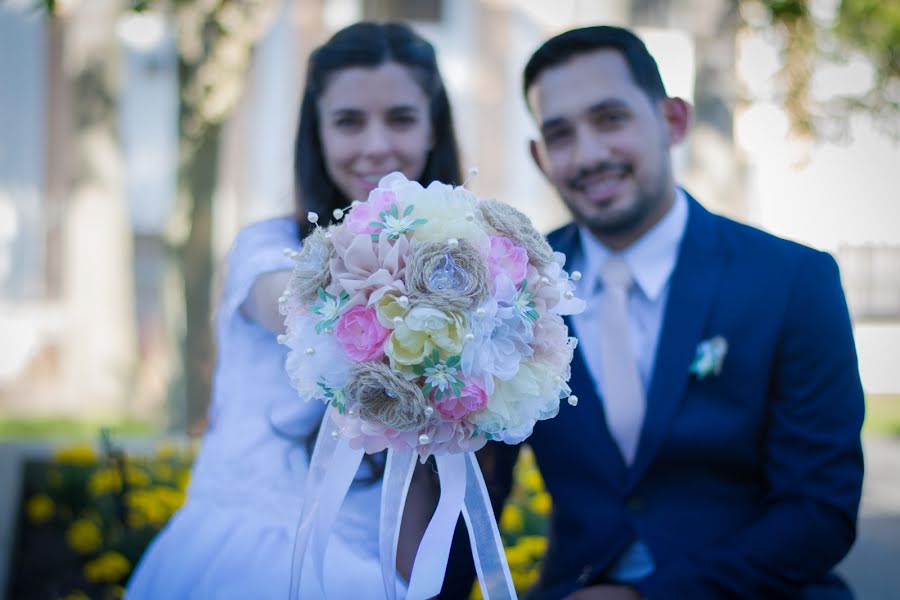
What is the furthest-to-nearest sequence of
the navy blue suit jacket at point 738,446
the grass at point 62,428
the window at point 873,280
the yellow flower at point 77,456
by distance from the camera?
the window at point 873,280 → the grass at point 62,428 → the yellow flower at point 77,456 → the navy blue suit jacket at point 738,446

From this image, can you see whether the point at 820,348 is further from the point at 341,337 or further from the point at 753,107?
the point at 753,107

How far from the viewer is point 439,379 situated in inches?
66.1

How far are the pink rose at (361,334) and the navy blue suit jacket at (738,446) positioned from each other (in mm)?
838

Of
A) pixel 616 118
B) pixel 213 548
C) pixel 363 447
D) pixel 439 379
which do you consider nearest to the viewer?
pixel 439 379

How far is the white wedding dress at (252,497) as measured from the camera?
220 centimetres

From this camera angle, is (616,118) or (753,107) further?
(753,107)

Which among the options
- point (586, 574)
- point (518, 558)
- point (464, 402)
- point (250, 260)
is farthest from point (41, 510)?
point (464, 402)

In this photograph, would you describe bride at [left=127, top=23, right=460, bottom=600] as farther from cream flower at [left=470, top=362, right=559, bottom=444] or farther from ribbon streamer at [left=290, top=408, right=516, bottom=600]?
cream flower at [left=470, top=362, right=559, bottom=444]

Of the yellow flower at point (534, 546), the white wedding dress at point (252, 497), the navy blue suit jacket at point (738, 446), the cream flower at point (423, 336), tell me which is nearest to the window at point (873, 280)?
the yellow flower at point (534, 546)

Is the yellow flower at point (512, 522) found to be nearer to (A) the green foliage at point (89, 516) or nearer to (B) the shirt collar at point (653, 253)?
(A) the green foliage at point (89, 516)

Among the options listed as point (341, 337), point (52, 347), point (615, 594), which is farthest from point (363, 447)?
point (52, 347)

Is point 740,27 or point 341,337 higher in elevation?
point 740,27

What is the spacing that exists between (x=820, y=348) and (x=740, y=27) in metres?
5.99

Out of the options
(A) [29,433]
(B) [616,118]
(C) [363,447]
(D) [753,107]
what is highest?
(D) [753,107]
